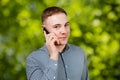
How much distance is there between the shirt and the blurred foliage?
281 centimetres

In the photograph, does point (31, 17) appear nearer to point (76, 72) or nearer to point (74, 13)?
point (74, 13)

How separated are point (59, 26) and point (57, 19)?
1.4 inches

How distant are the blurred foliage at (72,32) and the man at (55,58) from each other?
2.84 metres

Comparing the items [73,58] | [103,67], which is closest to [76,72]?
[73,58]

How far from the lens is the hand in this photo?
256 centimetres

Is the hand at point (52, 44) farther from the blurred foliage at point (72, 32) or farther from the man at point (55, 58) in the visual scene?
the blurred foliage at point (72, 32)

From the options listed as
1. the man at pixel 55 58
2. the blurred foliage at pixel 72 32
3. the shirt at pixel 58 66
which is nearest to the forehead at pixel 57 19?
the man at pixel 55 58

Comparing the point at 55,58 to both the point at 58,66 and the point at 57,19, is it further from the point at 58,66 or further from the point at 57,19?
the point at 57,19

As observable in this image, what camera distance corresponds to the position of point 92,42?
19.0ft

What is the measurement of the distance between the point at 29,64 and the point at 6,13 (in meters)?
3.18

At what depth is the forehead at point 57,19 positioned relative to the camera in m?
2.58

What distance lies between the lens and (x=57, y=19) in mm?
2590

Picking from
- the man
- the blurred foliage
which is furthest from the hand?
the blurred foliage

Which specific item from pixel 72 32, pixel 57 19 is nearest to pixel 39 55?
pixel 57 19
